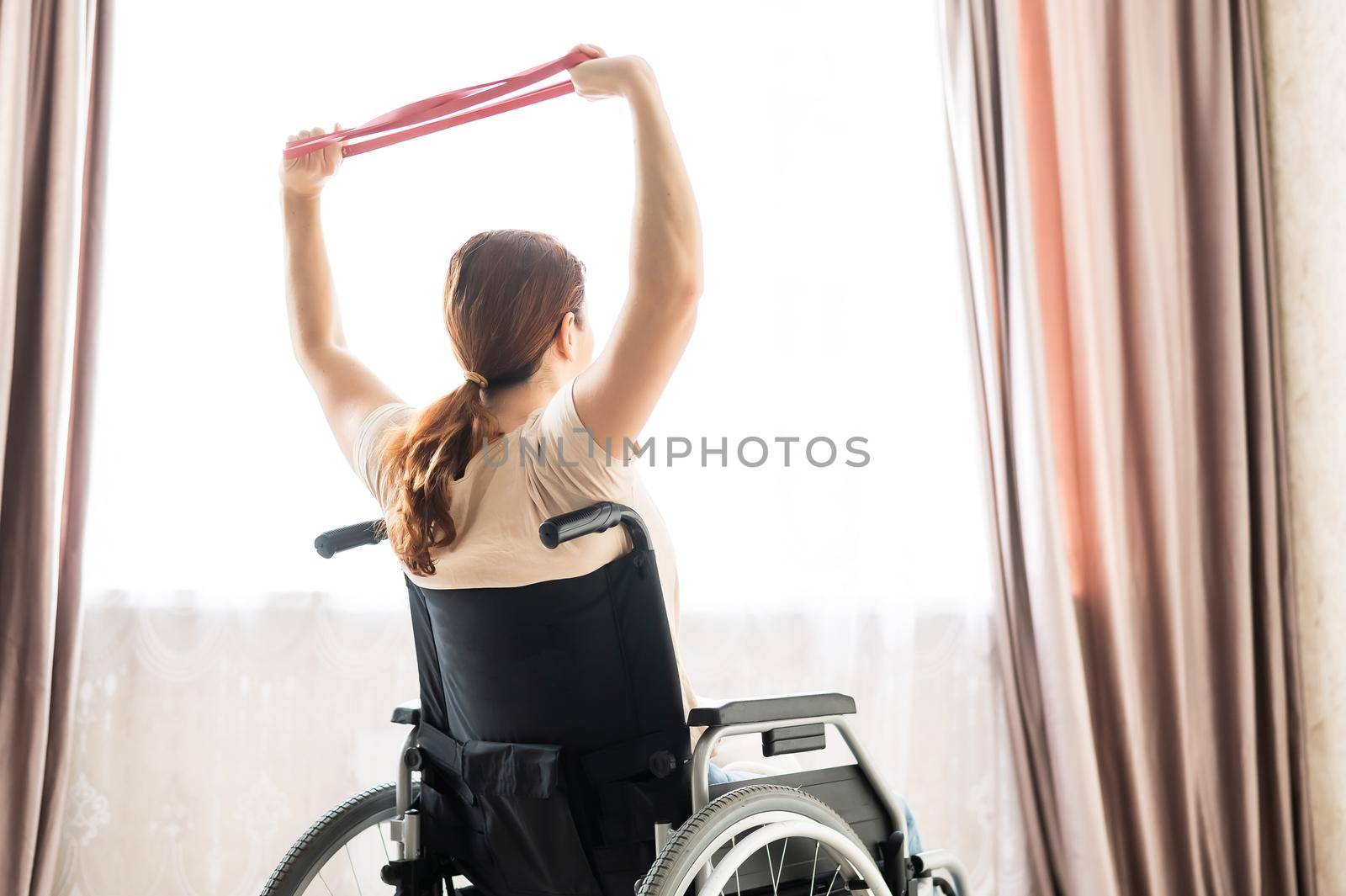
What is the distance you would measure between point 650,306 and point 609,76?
1.01 ft

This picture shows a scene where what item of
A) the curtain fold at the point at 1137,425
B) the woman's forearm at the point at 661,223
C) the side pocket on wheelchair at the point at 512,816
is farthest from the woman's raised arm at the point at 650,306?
the curtain fold at the point at 1137,425

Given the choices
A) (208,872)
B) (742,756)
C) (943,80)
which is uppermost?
(943,80)

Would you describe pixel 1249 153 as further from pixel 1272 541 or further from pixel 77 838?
pixel 77 838

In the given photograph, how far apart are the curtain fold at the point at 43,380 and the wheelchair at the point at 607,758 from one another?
3.09 feet

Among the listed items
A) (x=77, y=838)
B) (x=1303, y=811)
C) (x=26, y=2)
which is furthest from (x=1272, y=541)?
(x=26, y=2)

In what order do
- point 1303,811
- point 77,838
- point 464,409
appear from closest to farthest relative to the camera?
point 464,409 → point 77,838 → point 1303,811

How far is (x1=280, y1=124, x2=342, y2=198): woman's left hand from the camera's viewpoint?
1.34 meters

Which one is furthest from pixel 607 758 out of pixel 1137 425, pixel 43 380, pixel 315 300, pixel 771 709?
pixel 1137 425

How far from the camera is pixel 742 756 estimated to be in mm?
1854

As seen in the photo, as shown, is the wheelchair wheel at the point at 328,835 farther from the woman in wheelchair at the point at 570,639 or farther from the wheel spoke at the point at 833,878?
the wheel spoke at the point at 833,878

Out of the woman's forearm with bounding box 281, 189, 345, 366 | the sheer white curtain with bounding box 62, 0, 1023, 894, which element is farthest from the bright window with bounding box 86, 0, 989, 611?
the woman's forearm with bounding box 281, 189, 345, 366

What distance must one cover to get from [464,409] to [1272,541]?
1.77m

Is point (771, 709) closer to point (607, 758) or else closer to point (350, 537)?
point (607, 758)

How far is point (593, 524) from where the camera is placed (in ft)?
3.13
